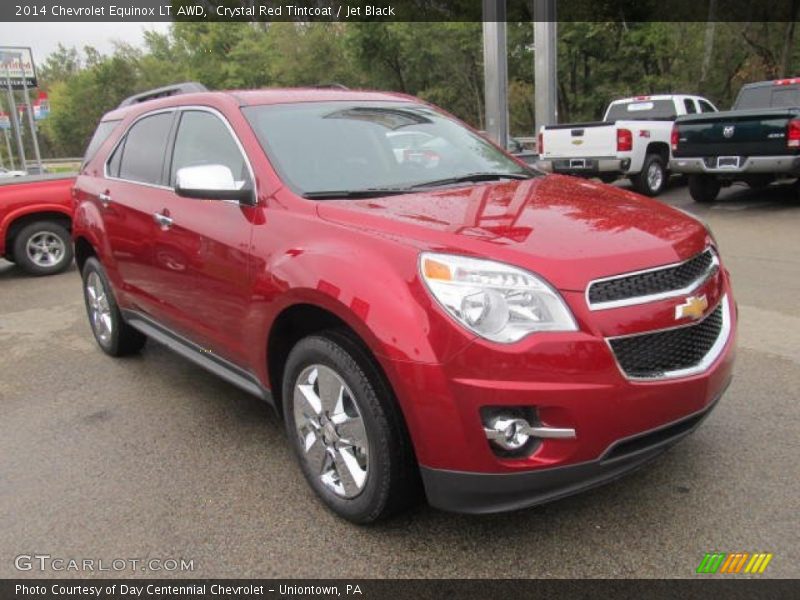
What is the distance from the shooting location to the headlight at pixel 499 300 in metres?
2.31

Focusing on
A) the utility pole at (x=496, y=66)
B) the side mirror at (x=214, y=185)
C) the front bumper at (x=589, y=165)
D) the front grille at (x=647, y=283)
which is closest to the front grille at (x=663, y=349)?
the front grille at (x=647, y=283)

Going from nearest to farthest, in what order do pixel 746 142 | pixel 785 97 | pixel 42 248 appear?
pixel 42 248 → pixel 746 142 → pixel 785 97

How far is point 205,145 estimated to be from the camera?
12.3 feet

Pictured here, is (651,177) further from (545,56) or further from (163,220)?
(163,220)

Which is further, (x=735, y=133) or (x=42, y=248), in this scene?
(x=735, y=133)

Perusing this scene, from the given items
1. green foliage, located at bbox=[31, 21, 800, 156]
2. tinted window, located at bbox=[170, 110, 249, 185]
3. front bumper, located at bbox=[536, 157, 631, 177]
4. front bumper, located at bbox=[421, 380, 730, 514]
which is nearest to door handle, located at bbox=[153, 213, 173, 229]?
tinted window, located at bbox=[170, 110, 249, 185]

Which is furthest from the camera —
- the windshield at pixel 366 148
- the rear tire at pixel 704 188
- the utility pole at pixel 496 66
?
the utility pole at pixel 496 66

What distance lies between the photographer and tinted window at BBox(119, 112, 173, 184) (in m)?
4.21

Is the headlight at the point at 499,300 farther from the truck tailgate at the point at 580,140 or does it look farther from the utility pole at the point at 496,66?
the utility pole at the point at 496,66

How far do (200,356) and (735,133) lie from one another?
363 inches

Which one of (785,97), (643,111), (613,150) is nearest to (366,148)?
(613,150)

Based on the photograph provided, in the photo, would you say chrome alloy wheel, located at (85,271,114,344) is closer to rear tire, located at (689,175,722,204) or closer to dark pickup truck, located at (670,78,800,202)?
dark pickup truck, located at (670,78,800,202)

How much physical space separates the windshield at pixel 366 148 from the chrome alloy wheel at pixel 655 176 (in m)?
9.91

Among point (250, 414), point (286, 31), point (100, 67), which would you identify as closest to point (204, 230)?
point (250, 414)
